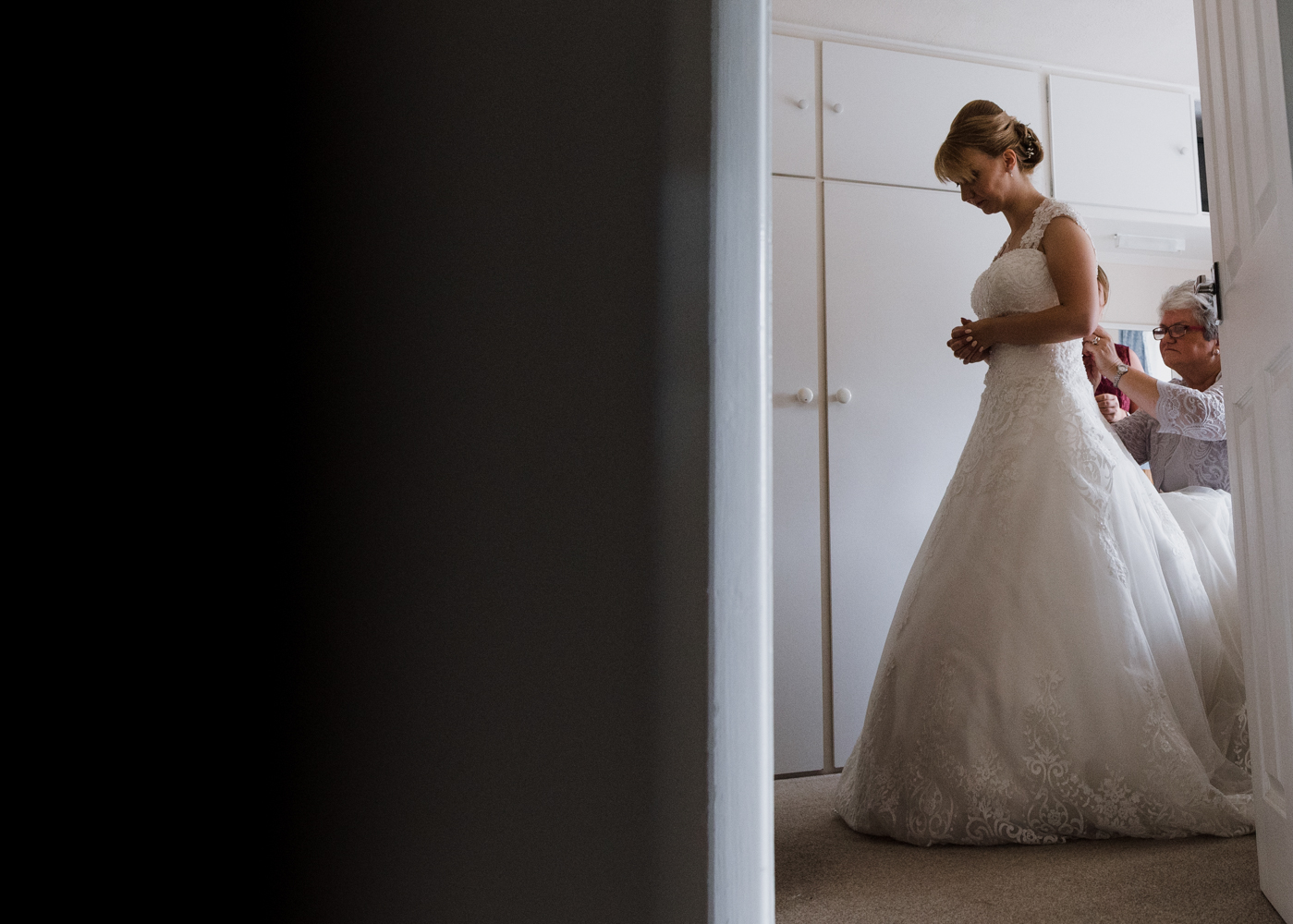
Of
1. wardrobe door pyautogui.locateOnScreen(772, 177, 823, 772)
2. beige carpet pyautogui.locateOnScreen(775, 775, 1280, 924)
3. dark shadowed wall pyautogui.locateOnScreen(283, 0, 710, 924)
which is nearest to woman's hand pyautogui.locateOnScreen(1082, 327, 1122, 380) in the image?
wardrobe door pyautogui.locateOnScreen(772, 177, 823, 772)

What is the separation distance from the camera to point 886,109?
2.63m

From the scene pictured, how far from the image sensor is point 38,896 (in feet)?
0.79

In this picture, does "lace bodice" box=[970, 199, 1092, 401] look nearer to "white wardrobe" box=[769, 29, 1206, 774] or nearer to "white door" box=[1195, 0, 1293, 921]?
"white door" box=[1195, 0, 1293, 921]

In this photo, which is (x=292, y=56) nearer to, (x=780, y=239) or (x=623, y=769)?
(x=623, y=769)

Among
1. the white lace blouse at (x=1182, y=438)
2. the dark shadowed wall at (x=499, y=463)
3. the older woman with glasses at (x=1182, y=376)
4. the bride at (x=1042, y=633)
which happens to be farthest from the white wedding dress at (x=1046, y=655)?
the dark shadowed wall at (x=499, y=463)

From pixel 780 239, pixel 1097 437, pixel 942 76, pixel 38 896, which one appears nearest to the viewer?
pixel 38 896

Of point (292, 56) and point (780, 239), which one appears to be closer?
point (292, 56)

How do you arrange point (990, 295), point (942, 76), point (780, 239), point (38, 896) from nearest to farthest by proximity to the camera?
point (38, 896) → point (990, 295) → point (780, 239) → point (942, 76)

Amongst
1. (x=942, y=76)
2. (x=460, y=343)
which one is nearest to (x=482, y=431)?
(x=460, y=343)

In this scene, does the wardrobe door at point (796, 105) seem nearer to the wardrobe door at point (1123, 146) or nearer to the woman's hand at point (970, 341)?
the wardrobe door at point (1123, 146)

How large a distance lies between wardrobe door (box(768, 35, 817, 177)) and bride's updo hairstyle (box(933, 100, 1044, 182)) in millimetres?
730

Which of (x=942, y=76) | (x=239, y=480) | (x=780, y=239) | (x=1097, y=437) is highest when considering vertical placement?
(x=942, y=76)

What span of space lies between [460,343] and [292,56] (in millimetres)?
119

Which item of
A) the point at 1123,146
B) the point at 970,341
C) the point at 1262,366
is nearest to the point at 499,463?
the point at 1262,366
